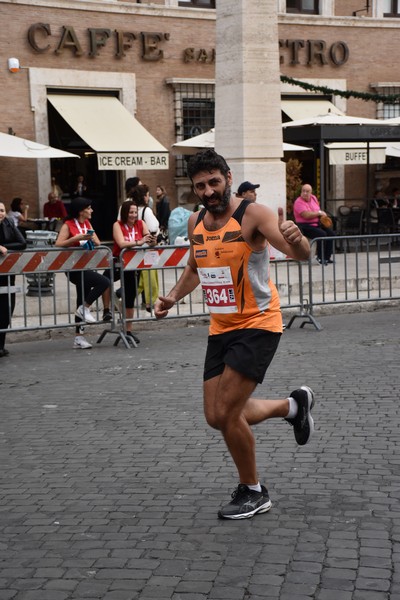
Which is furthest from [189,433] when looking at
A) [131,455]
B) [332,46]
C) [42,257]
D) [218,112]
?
[332,46]

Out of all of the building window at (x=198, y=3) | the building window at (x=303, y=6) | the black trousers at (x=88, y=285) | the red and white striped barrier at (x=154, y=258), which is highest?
the building window at (x=303, y=6)

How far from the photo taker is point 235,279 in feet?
17.5

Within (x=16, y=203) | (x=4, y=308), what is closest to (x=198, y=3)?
(x=16, y=203)

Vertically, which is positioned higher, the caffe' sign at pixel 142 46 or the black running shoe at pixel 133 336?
the caffe' sign at pixel 142 46

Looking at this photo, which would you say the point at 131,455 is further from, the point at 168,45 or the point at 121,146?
the point at 168,45

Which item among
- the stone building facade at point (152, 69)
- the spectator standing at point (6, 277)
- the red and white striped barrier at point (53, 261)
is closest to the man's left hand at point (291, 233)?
the spectator standing at point (6, 277)

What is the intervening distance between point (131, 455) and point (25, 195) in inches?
683

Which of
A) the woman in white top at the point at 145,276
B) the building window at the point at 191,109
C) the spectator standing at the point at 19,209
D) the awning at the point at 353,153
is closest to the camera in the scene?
the woman in white top at the point at 145,276

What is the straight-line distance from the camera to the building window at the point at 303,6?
A: 2745cm

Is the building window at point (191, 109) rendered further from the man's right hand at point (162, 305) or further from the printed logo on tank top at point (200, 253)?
the printed logo on tank top at point (200, 253)

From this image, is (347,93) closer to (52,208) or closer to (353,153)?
(353,153)

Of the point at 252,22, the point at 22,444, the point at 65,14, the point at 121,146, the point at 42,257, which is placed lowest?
the point at 22,444

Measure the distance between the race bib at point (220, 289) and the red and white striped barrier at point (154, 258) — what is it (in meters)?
6.41

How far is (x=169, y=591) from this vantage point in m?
4.27
